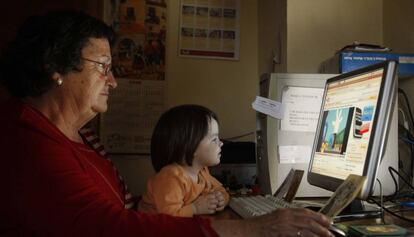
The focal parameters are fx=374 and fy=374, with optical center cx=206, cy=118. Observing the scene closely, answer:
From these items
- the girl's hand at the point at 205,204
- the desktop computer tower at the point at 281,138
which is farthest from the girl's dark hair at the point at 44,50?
the desktop computer tower at the point at 281,138

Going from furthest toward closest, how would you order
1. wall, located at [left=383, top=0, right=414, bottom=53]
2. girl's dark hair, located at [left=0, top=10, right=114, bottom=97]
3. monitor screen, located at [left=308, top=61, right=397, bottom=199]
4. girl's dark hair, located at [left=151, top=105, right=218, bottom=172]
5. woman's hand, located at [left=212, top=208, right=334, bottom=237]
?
wall, located at [left=383, top=0, right=414, bottom=53], girl's dark hair, located at [left=151, top=105, right=218, bottom=172], girl's dark hair, located at [left=0, top=10, right=114, bottom=97], monitor screen, located at [left=308, top=61, right=397, bottom=199], woman's hand, located at [left=212, top=208, right=334, bottom=237]

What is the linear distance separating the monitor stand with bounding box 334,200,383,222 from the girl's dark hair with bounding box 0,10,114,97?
2.51ft

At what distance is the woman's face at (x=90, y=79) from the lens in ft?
3.25

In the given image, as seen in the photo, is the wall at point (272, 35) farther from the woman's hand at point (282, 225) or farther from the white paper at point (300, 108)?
the woman's hand at point (282, 225)

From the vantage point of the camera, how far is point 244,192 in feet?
5.41

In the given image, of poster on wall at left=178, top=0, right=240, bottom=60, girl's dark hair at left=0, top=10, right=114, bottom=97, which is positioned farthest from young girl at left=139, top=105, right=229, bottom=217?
poster on wall at left=178, top=0, right=240, bottom=60

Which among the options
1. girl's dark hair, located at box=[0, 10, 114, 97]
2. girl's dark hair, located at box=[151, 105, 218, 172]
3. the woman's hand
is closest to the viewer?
the woman's hand

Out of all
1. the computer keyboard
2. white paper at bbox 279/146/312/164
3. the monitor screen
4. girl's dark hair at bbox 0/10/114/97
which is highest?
girl's dark hair at bbox 0/10/114/97

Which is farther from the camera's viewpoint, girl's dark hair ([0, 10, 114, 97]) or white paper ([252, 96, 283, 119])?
white paper ([252, 96, 283, 119])

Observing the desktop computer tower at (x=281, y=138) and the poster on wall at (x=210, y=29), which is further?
the poster on wall at (x=210, y=29)

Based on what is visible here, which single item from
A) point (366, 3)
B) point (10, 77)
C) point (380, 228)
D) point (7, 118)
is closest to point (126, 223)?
point (7, 118)

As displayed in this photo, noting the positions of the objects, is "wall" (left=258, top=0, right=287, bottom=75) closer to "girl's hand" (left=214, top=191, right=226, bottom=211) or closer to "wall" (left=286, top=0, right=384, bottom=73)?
"wall" (left=286, top=0, right=384, bottom=73)

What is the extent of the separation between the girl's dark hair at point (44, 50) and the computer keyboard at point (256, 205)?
60cm

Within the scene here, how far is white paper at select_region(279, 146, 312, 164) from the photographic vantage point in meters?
1.37
